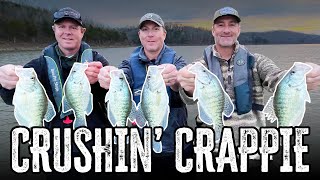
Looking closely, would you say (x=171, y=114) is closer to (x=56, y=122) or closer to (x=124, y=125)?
(x=124, y=125)

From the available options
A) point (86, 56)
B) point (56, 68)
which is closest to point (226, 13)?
point (86, 56)

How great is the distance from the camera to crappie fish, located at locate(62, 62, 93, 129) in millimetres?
4090

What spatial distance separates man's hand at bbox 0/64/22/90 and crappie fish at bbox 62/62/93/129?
19.6 inches

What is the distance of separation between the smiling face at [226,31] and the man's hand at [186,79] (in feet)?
2.14

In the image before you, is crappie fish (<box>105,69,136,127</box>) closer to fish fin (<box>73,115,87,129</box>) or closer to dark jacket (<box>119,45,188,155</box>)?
fish fin (<box>73,115,87,129</box>)

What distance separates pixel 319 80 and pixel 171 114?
1608 mm

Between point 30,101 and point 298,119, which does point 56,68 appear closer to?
point 30,101

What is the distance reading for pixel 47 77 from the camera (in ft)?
15.0

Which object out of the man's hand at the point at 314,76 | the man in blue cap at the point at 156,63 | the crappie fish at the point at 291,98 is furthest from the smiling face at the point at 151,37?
the man's hand at the point at 314,76

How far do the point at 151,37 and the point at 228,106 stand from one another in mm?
1175

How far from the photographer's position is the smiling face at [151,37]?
4496 mm

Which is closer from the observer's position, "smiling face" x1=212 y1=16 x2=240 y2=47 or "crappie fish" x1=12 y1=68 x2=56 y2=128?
"crappie fish" x1=12 y1=68 x2=56 y2=128

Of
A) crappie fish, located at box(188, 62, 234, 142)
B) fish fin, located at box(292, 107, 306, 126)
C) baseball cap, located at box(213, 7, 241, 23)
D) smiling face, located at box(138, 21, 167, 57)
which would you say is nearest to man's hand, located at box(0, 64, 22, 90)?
smiling face, located at box(138, 21, 167, 57)

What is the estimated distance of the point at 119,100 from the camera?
161 inches
